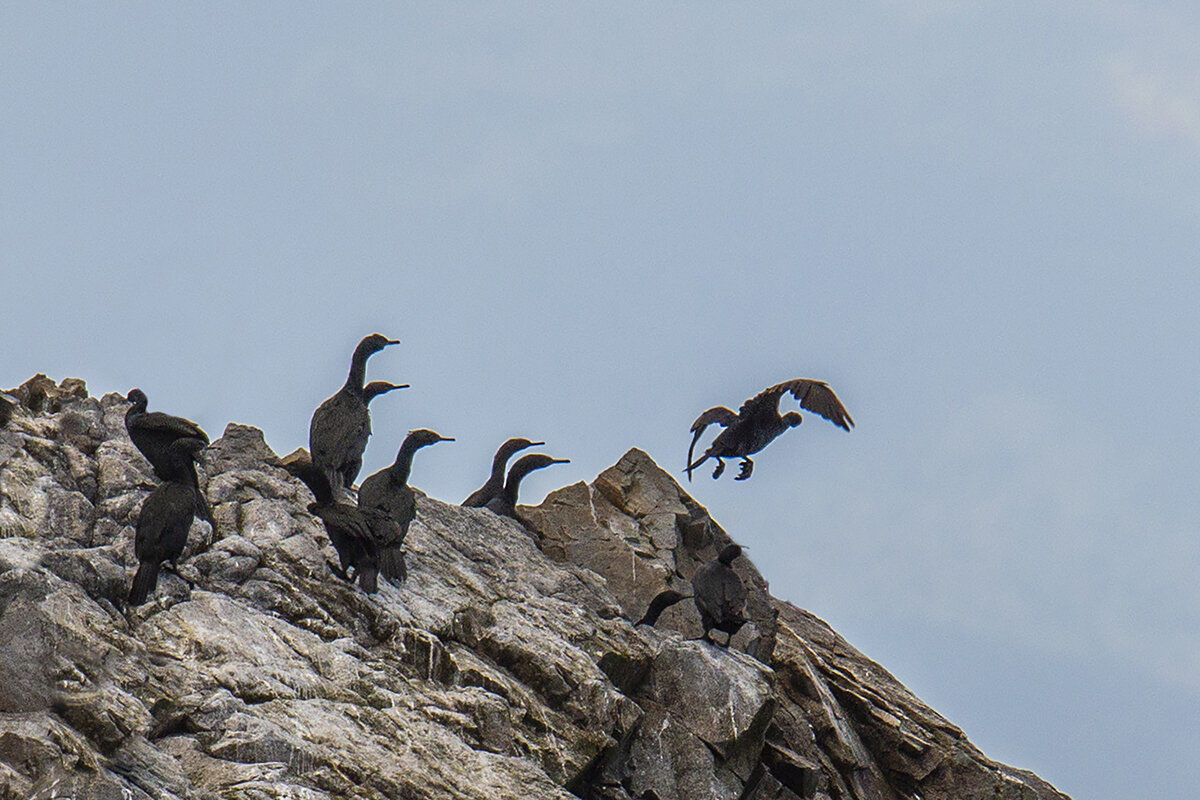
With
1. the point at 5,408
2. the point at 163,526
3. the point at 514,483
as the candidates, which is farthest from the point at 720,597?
the point at 5,408

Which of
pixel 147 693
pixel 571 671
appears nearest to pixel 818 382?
pixel 571 671

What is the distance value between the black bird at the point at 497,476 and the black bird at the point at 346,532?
7.01m

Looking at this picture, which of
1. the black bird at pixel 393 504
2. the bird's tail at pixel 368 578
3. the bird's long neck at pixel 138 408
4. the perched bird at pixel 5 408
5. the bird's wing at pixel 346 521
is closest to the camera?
the bird's wing at pixel 346 521

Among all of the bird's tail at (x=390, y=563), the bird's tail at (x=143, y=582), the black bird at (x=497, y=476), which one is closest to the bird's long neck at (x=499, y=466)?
the black bird at (x=497, y=476)

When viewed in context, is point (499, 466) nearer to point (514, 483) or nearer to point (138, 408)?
point (514, 483)

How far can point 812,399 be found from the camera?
21812 millimetres

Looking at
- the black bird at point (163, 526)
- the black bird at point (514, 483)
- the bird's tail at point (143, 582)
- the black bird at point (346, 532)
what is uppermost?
the black bird at point (514, 483)

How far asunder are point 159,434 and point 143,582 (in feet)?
8.81

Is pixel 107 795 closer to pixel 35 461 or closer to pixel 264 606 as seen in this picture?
pixel 264 606

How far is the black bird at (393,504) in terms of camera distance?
15836 mm

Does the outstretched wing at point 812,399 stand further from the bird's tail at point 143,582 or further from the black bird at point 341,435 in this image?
the bird's tail at point 143,582

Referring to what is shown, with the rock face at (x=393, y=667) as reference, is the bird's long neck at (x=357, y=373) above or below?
above

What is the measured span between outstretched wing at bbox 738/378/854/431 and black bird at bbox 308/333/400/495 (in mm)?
6153

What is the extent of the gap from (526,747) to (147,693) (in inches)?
159
